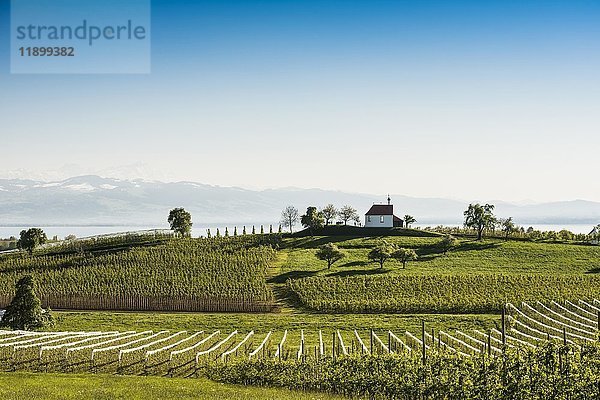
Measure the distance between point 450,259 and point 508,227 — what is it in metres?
21.9

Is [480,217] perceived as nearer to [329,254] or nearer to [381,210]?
[381,210]

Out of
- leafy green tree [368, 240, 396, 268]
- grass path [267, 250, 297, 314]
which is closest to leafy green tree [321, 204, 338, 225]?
grass path [267, 250, 297, 314]

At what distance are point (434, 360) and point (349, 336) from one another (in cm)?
2132

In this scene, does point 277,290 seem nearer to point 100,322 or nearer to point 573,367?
point 100,322

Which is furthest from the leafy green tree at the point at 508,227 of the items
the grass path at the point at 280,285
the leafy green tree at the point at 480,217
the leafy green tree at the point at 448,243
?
the grass path at the point at 280,285

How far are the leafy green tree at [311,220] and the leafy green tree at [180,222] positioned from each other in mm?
15679

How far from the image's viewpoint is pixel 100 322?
162 ft

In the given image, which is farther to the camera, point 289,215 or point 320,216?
point 289,215

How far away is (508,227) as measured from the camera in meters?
91.5

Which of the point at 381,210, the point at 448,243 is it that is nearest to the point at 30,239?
the point at 381,210

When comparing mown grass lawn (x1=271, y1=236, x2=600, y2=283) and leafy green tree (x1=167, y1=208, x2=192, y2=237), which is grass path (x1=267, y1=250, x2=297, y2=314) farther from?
leafy green tree (x1=167, y1=208, x2=192, y2=237)

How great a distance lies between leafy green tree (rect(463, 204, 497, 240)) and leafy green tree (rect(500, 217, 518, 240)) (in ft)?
6.99

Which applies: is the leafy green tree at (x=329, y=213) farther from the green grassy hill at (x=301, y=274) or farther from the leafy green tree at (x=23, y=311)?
the leafy green tree at (x=23, y=311)

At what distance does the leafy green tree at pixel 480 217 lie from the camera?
88.3 m
